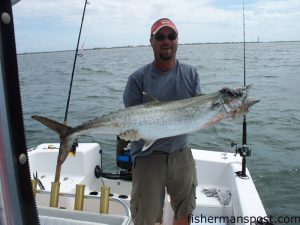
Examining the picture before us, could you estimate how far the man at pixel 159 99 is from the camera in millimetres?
3523

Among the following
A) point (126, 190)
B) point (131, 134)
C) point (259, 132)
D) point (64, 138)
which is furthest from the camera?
point (259, 132)

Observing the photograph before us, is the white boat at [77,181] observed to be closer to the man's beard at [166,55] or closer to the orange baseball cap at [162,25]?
the man's beard at [166,55]

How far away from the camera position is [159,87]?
3.53 meters

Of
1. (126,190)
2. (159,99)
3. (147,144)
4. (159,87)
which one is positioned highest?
(159,87)

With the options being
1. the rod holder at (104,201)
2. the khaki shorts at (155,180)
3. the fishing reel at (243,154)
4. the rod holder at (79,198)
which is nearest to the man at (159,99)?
the khaki shorts at (155,180)

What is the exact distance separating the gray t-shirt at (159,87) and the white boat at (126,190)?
736 millimetres

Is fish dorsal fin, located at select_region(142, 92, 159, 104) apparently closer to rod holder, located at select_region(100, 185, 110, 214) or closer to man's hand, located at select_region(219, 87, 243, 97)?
man's hand, located at select_region(219, 87, 243, 97)

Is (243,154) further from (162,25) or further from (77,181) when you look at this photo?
(77,181)

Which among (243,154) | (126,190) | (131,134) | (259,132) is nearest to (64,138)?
(131,134)

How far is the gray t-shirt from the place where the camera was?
353cm

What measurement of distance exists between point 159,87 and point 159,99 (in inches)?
4.7

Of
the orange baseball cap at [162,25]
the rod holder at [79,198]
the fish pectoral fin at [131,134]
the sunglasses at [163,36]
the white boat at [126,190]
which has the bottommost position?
the white boat at [126,190]

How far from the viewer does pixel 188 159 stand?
3701 millimetres

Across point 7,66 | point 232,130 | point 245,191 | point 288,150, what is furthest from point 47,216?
point 232,130
